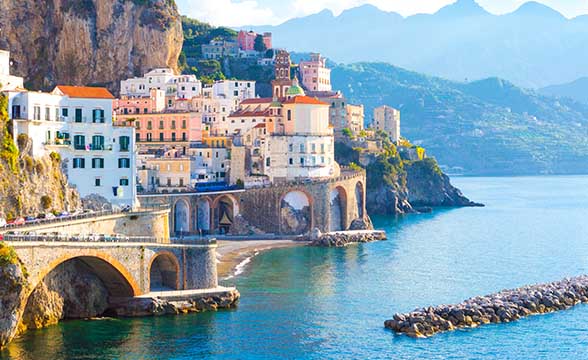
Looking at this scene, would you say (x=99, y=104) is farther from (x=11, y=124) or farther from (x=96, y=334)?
(x=96, y=334)

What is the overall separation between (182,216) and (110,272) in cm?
4088

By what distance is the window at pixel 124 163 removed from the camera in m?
69.4

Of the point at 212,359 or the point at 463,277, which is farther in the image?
the point at 463,277

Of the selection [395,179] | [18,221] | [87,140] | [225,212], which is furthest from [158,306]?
[395,179]

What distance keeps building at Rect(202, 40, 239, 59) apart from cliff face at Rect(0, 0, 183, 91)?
32.2m

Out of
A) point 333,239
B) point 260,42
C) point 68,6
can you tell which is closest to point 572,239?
point 333,239

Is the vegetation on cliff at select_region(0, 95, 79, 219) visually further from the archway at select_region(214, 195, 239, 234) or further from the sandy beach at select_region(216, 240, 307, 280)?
the archway at select_region(214, 195, 239, 234)

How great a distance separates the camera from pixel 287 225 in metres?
102

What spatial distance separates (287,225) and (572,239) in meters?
32.3

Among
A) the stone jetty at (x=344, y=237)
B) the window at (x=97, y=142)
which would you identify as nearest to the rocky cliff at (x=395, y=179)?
the stone jetty at (x=344, y=237)

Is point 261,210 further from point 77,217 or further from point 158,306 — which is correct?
point 158,306

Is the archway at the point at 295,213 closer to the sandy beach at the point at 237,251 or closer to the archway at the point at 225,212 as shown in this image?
the sandy beach at the point at 237,251

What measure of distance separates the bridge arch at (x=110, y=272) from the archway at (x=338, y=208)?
5205cm

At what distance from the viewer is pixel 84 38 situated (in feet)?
390
